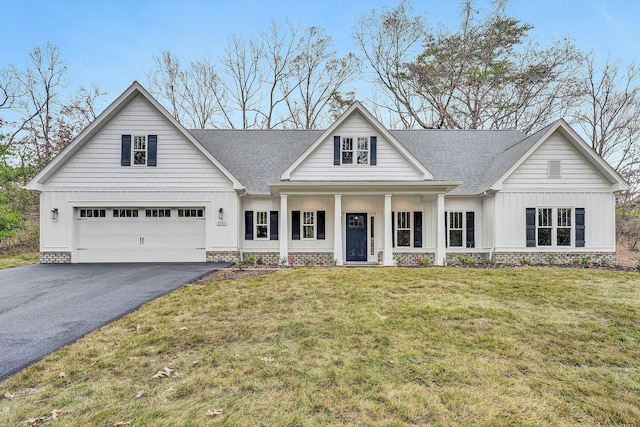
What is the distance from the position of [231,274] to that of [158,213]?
4.92 m

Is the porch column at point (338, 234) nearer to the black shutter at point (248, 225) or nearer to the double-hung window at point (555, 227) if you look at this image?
the black shutter at point (248, 225)

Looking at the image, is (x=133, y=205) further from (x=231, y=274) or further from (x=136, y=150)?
(x=231, y=274)

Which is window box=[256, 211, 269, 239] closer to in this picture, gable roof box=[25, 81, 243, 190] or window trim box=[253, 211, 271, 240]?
window trim box=[253, 211, 271, 240]

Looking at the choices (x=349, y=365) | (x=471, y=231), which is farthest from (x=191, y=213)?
(x=471, y=231)

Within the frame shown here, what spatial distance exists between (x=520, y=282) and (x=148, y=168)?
41.4 feet

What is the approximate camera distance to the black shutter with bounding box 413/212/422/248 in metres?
13.0

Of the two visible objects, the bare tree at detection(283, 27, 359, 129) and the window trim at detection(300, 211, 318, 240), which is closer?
the window trim at detection(300, 211, 318, 240)

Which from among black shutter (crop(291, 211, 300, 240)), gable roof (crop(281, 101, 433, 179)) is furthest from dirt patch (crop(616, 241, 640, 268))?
black shutter (crop(291, 211, 300, 240))

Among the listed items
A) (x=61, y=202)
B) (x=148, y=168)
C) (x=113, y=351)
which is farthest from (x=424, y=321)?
(x=61, y=202)

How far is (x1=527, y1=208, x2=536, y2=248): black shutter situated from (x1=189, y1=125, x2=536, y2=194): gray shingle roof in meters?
1.81

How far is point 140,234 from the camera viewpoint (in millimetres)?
12305

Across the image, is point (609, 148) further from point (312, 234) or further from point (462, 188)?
point (312, 234)

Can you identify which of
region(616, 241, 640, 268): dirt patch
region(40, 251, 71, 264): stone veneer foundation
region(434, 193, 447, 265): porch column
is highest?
region(434, 193, 447, 265): porch column

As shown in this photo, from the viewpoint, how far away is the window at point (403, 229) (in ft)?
42.8
